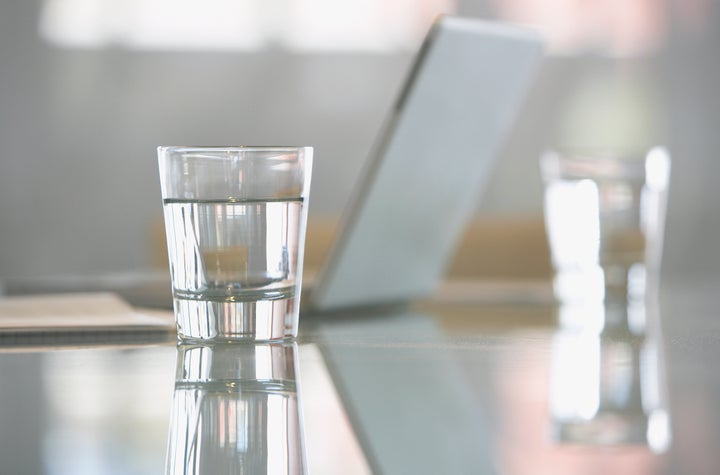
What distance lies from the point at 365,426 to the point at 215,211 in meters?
0.22

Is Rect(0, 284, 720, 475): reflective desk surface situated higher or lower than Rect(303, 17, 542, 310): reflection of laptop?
lower

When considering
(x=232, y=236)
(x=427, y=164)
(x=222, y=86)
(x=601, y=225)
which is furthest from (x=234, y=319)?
(x=222, y=86)

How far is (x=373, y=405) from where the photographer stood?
42cm

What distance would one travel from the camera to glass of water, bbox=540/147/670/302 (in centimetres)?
99

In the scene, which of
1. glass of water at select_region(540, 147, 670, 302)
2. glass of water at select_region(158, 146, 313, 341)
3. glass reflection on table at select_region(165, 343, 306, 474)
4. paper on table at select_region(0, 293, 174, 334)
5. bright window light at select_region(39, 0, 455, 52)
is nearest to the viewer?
glass reflection on table at select_region(165, 343, 306, 474)

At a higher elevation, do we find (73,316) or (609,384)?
(73,316)

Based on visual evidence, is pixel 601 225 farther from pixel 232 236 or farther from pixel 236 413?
pixel 236 413

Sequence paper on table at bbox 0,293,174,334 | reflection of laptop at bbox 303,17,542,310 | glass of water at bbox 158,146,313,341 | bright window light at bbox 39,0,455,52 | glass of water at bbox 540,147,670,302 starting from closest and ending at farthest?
glass of water at bbox 158,146,313,341, paper on table at bbox 0,293,174,334, reflection of laptop at bbox 303,17,542,310, glass of water at bbox 540,147,670,302, bright window light at bbox 39,0,455,52

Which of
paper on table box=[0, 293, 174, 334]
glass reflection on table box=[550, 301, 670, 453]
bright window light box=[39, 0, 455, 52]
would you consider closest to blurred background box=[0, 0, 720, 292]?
bright window light box=[39, 0, 455, 52]

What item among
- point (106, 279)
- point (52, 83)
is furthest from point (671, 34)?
point (106, 279)

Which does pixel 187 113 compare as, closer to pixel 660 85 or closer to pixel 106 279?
pixel 660 85

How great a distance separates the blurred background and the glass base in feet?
11.0

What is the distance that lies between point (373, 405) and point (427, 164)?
0.51 meters

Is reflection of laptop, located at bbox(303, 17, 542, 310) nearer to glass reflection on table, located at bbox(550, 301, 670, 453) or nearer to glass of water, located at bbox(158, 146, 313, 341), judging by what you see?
glass reflection on table, located at bbox(550, 301, 670, 453)
